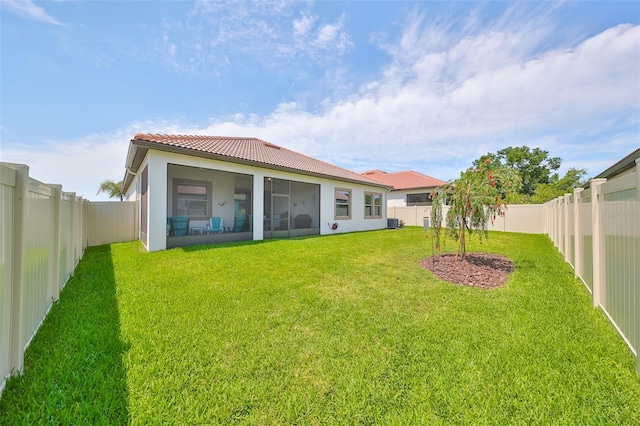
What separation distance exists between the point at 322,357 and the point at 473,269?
4.93 metres

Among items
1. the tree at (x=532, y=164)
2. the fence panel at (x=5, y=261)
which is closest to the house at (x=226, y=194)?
the fence panel at (x=5, y=261)

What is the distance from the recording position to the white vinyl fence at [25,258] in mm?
1882

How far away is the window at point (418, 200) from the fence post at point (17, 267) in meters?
24.0

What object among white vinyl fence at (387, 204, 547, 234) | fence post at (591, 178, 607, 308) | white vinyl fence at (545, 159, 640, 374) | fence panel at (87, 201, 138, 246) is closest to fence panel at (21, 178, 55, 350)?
white vinyl fence at (545, 159, 640, 374)

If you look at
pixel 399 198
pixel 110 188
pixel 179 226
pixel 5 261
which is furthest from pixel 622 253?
pixel 110 188

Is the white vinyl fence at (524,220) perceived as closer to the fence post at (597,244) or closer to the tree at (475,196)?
the tree at (475,196)

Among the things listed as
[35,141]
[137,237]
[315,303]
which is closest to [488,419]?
[315,303]

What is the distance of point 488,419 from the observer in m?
1.76

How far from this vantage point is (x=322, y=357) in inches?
99.0

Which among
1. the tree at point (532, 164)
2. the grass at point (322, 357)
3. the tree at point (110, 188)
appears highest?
the tree at point (532, 164)

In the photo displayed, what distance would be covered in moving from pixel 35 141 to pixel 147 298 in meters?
17.2

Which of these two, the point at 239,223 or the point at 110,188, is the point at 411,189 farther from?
the point at 110,188

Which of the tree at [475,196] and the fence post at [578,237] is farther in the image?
the tree at [475,196]

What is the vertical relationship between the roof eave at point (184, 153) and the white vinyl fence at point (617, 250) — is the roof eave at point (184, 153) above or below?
above
